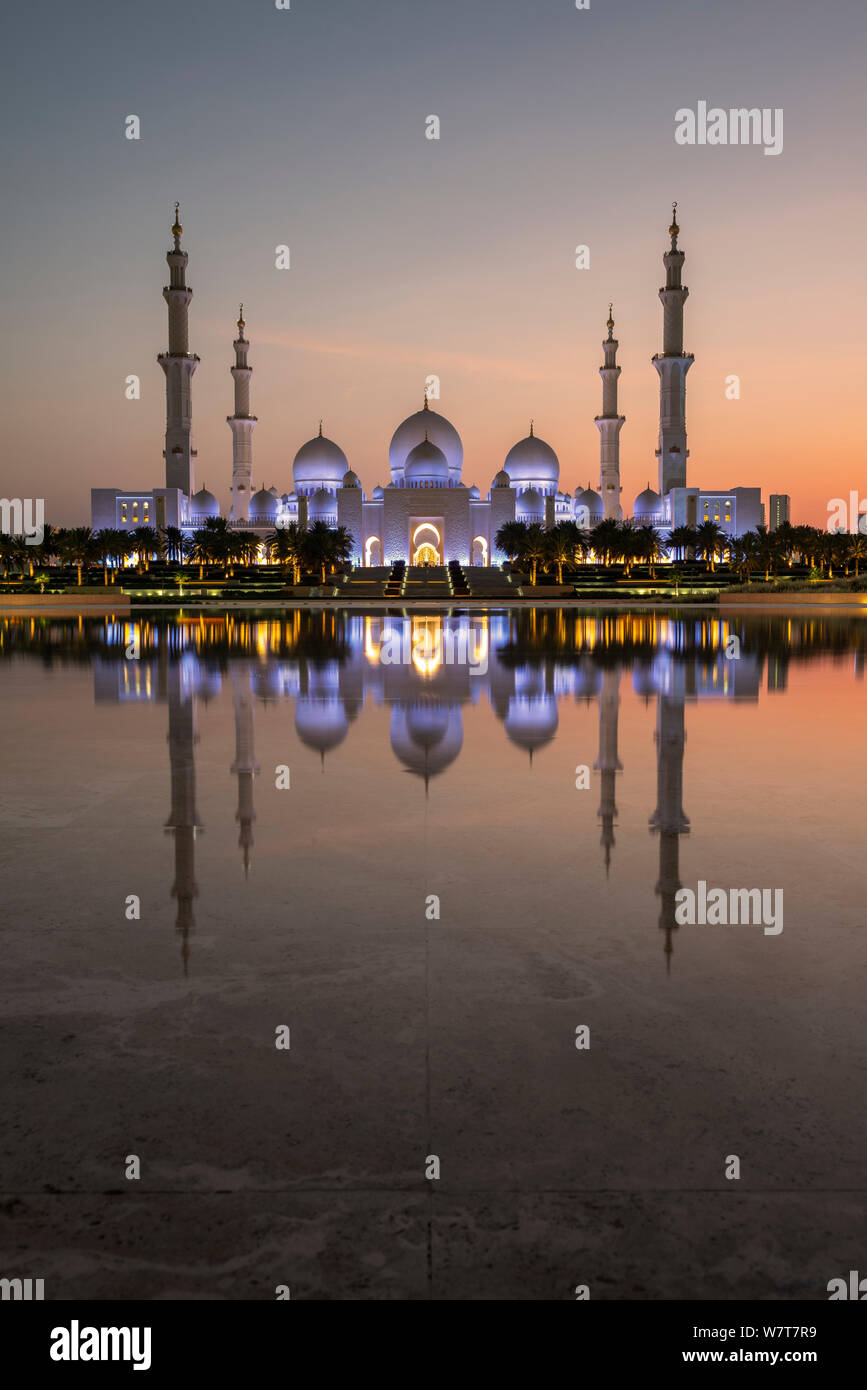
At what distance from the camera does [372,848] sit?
16.6 feet

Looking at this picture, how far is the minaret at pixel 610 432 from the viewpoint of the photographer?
73.1 m

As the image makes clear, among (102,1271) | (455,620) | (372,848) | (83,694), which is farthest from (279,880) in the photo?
(455,620)

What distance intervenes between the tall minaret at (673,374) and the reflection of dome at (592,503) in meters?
9.55

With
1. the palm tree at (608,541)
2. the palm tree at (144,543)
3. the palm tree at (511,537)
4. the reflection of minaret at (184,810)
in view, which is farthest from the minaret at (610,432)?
the reflection of minaret at (184,810)

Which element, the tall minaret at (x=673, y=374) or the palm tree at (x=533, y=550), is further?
the tall minaret at (x=673, y=374)

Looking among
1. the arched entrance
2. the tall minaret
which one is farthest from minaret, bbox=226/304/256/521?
the tall minaret

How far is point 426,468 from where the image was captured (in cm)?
7244

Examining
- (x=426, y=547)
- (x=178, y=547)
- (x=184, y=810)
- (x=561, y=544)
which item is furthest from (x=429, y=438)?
(x=184, y=810)

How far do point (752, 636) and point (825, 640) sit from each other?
150 centimetres

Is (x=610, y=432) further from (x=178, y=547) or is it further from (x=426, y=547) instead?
(x=178, y=547)

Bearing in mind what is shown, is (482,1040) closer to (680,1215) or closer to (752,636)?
(680,1215)

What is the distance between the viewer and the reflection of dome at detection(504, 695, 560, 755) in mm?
8190

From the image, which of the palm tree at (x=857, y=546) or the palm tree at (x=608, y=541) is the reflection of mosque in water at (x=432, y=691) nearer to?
the palm tree at (x=608, y=541)
